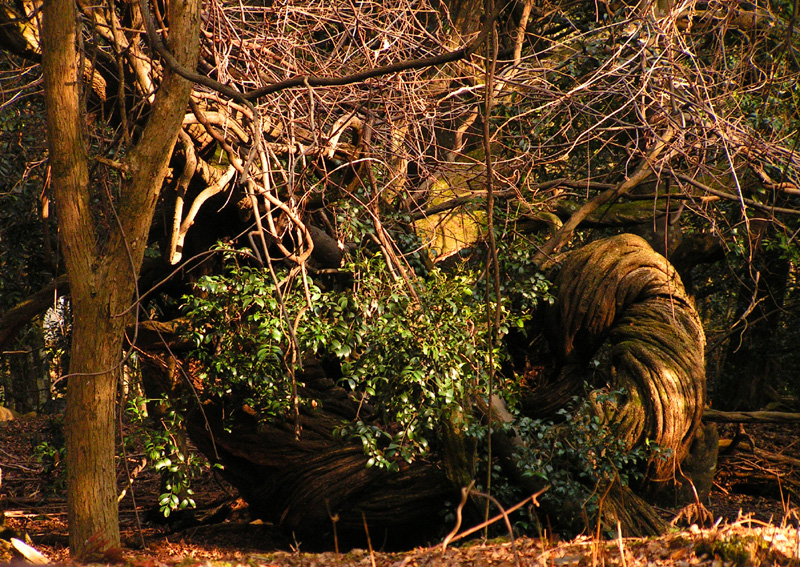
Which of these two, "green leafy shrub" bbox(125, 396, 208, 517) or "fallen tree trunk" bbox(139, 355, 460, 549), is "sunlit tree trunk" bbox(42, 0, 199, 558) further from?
"fallen tree trunk" bbox(139, 355, 460, 549)

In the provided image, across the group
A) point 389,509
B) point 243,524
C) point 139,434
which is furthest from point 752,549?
point 243,524

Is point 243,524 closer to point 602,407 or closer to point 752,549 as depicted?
point 602,407

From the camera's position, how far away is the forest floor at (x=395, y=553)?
2926 mm

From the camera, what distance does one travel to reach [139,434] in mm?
5031

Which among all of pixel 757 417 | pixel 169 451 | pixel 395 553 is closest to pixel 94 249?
pixel 169 451

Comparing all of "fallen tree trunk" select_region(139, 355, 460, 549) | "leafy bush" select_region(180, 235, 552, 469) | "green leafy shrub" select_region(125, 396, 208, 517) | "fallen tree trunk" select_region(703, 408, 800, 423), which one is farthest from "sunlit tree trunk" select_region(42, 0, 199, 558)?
"fallen tree trunk" select_region(703, 408, 800, 423)

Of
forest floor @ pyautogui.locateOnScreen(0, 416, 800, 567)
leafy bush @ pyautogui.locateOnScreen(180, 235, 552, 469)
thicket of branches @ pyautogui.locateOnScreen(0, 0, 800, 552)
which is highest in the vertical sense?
thicket of branches @ pyautogui.locateOnScreen(0, 0, 800, 552)

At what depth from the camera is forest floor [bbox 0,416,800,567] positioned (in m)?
2.93

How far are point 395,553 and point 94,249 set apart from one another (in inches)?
96.1

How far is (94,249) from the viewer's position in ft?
12.3

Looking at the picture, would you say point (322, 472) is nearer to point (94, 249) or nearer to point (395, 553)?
point (395, 553)

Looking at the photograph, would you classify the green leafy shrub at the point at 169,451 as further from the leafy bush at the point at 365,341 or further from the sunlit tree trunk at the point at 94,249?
the sunlit tree trunk at the point at 94,249

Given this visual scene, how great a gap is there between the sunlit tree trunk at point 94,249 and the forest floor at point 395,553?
34 centimetres

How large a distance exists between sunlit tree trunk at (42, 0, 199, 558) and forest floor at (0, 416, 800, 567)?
0.34 metres
